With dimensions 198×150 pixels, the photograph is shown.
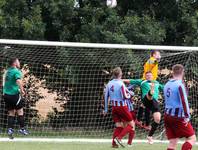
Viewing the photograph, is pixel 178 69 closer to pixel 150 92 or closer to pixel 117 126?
pixel 117 126

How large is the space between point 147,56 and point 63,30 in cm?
323

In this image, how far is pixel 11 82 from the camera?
12602 mm

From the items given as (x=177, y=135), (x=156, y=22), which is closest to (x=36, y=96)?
(x=156, y=22)

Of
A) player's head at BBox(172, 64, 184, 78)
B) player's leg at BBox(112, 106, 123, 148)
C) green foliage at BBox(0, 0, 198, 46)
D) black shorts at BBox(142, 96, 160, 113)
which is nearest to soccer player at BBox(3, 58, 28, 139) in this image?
player's leg at BBox(112, 106, 123, 148)

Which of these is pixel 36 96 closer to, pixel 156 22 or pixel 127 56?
pixel 127 56

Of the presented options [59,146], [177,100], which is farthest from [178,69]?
[59,146]

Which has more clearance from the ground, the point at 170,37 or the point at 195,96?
the point at 170,37

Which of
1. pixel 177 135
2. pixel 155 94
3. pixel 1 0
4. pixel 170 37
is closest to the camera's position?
pixel 177 135

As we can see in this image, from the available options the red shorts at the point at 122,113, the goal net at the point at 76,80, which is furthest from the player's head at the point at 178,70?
the goal net at the point at 76,80

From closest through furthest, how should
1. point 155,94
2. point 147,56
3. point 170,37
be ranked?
point 155,94
point 147,56
point 170,37

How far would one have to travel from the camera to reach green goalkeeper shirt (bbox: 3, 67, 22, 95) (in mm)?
12484

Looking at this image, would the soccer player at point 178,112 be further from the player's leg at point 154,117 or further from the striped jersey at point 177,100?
the player's leg at point 154,117

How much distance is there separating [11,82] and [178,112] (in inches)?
210

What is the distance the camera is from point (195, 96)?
1567 cm
